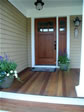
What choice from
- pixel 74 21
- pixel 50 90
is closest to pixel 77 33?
pixel 74 21

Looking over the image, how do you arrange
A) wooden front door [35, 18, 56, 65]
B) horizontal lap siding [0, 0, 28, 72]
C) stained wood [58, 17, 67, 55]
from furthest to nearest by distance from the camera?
wooden front door [35, 18, 56, 65] < stained wood [58, 17, 67, 55] < horizontal lap siding [0, 0, 28, 72]

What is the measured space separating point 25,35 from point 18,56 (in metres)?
1.17

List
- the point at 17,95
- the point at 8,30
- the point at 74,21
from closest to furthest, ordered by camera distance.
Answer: the point at 17,95 < the point at 8,30 < the point at 74,21

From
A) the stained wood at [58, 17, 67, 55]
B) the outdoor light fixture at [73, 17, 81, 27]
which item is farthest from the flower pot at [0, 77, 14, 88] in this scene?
the outdoor light fixture at [73, 17, 81, 27]

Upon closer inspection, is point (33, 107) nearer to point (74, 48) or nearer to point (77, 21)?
point (74, 48)

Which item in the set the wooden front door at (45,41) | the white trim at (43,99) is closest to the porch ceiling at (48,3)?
the wooden front door at (45,41)

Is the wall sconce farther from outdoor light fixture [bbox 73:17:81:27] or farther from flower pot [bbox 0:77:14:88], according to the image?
flower pot [bbox 0:77:14:88]

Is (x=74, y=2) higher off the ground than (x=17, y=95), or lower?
higher

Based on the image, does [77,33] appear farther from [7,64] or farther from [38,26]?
[7,64]

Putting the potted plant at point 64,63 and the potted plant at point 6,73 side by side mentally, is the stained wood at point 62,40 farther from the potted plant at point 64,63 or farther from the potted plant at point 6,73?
the potted plant at point 6,73

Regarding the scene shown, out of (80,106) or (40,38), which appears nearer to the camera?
(80,106)

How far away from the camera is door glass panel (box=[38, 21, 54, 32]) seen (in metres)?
4.65

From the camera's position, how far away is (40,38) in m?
4.78

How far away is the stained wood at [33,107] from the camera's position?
5.88 ft
